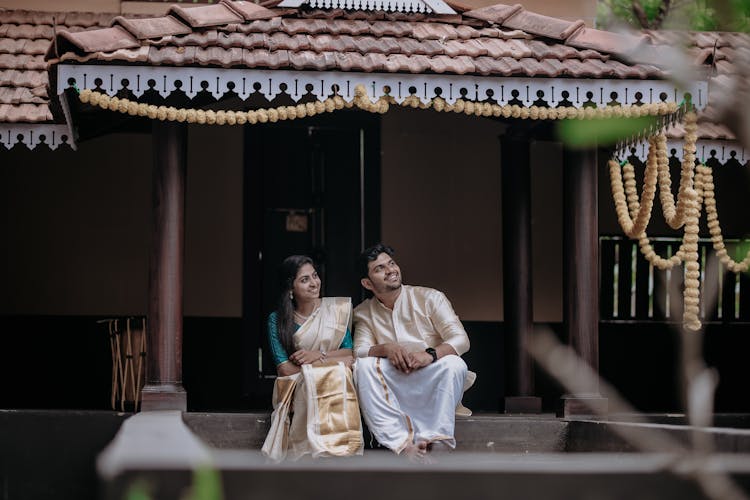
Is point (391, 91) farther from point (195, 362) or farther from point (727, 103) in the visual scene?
point (727, 103)

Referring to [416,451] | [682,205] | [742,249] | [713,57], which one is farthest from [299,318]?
[713,57]

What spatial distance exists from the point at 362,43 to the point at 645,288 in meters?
4.35

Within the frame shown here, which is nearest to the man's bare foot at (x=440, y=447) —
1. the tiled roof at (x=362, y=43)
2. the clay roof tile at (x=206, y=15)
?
the tiled roof at (x=362, y=43)

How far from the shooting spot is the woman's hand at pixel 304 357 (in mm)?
7348

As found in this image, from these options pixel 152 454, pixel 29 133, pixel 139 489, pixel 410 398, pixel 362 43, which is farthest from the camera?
pixel 29 133

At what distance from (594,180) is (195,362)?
3.94 meters

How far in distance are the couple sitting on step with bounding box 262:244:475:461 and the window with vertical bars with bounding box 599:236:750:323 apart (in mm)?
3182

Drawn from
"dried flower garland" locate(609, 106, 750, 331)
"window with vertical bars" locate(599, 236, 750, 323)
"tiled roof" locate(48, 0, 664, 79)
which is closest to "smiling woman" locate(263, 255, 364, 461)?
"tiled roof" locate(48, 0, 664, 79)

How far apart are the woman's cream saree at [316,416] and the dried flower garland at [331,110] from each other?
5.40 feet

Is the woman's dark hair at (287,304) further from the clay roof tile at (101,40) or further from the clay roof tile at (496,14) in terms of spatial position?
the clay roof tile at (496,14)

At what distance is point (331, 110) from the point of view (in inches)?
285

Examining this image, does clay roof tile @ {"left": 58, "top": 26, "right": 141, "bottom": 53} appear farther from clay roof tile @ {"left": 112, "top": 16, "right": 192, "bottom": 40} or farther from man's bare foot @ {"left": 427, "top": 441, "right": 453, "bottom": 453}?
man's bare foot @ {"left": 427, "top": 441, "right": 453, "bottom": 453}

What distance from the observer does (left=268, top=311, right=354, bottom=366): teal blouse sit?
24.6 ft

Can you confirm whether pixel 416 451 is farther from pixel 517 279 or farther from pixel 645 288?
Answer: pixel 645 288
